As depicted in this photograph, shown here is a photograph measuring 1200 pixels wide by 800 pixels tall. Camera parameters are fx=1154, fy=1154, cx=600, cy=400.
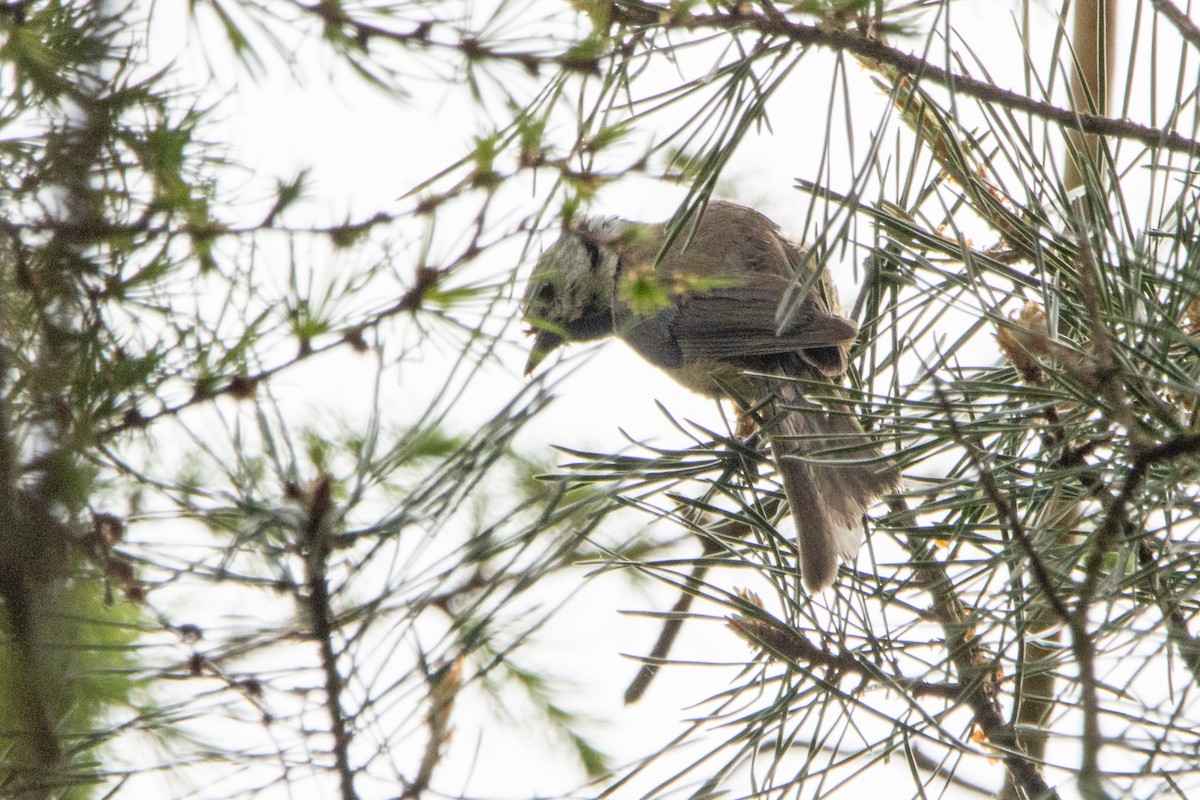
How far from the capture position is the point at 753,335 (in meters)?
2.96

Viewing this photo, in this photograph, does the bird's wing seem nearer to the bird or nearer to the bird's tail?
the bird

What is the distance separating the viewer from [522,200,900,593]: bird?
7.36ft

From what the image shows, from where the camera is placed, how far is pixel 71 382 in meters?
1.62

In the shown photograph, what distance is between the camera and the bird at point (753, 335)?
224cm

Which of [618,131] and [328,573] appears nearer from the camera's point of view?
[328,573]

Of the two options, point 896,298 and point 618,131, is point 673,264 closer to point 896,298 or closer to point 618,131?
point 896,298

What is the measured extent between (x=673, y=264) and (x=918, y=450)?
5.31ft

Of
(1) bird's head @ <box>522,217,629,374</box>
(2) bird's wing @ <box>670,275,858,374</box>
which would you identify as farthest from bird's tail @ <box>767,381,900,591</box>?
(1) bird's head @ <box>522,217,629,374</box>

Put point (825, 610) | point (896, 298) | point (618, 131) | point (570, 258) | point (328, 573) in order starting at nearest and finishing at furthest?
1. point (328, 573)
2. point (618, 131)
3. point (825, 610)
4. point (896, 298)
5. point (570, 258)

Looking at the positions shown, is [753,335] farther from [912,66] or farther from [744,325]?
[912,66]

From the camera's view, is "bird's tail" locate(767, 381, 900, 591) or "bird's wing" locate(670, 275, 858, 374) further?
"bird's wing" locate(670, 275, 858, 374)


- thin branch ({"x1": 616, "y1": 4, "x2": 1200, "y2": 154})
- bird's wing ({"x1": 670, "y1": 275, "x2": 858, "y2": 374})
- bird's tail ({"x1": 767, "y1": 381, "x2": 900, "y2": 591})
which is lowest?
bird's tail ({"x1": 767, "y1": 381, "x2": 900, "y2": 591})

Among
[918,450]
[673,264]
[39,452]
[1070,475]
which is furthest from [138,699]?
[673,264]

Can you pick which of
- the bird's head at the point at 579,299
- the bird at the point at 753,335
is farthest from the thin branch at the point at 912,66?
the bird's head at the point at 579,299
